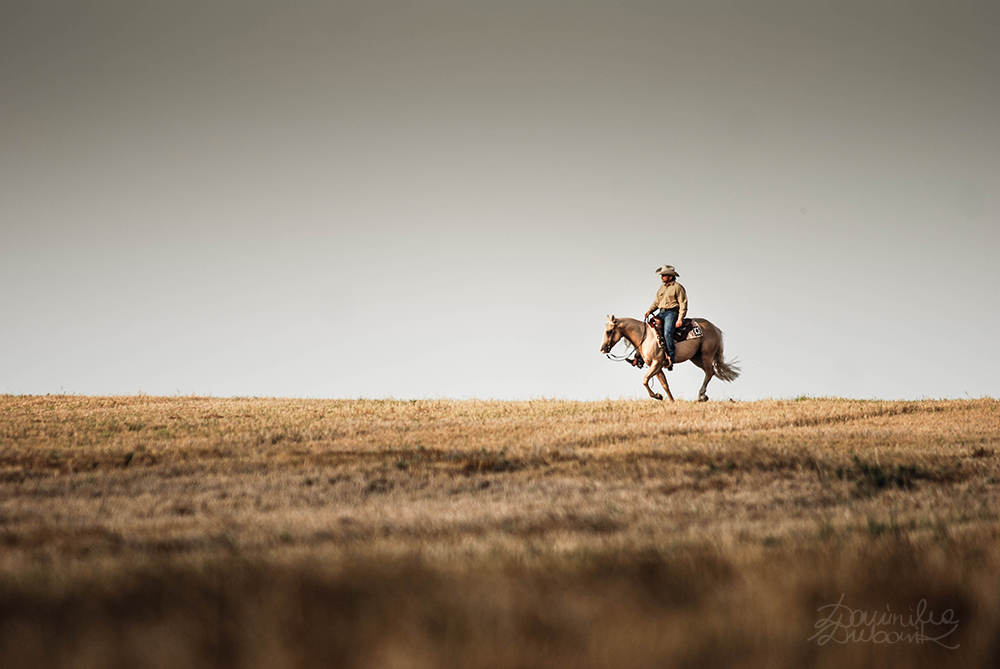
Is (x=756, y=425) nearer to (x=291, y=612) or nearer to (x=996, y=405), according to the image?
(x=996, y=405)

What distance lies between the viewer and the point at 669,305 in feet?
63.5

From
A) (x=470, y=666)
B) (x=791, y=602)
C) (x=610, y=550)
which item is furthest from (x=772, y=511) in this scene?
(x=470, y=666)

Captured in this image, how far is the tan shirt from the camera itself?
1908cm

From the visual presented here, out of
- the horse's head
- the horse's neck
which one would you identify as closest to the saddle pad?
the horse's neck

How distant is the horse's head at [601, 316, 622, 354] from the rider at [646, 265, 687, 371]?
1103 millimetres

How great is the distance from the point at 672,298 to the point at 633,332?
157 centimetres

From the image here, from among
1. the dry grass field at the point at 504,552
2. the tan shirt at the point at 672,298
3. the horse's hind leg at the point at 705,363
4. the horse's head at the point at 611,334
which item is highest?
the tan shirt at the point at 672,298

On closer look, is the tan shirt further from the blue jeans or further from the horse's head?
the horse's head

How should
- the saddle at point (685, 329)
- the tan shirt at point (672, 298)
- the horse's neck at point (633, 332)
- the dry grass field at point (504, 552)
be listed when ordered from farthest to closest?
the horse's neck at point (633, 332)
the saddle at point (685, 329)
the tan shirt at point (672, 298)
the dry grass field at point (504, 552)

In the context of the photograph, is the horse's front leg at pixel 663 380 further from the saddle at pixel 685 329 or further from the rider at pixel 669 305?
the saddle at pixel 685 329

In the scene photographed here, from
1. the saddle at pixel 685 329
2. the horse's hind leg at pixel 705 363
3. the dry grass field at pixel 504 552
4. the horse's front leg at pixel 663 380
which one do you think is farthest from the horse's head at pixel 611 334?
the dry grass field at pixel 504 552

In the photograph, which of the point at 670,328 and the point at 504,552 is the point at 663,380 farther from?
the point at 504,552

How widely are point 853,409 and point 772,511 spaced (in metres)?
11.8

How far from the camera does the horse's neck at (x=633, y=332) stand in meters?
19.7
